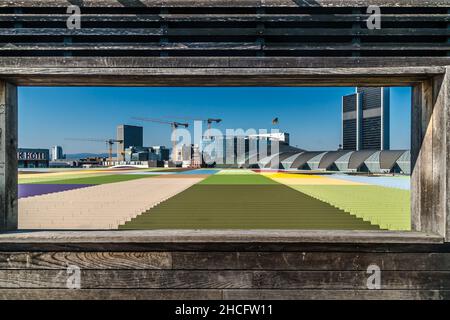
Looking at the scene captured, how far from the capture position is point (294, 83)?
16.5ft

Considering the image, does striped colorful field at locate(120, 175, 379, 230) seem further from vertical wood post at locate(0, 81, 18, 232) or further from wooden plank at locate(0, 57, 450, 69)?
wooden plank at locate(0, 57, 450, 69)

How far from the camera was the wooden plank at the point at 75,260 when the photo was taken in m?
4.50

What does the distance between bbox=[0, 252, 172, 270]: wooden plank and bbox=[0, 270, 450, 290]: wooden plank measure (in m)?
0.09

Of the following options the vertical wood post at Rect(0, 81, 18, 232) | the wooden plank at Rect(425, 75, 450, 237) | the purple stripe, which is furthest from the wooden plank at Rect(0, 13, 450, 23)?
the wooden plank at Rect(425, 75, 450, 237)

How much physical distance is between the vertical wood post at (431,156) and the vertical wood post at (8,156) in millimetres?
7390

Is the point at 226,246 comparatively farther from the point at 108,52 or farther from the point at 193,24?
the point at 193,24

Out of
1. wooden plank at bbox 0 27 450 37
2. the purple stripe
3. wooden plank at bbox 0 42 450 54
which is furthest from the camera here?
wooden plank at bbox 0 27 450 37

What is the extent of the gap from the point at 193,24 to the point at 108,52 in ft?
48.8

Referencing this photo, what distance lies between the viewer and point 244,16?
142 feet

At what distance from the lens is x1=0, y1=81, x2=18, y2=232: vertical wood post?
15.4 ft

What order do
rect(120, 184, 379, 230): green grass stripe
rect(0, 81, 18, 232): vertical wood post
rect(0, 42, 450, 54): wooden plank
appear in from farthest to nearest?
rect(0, 42, 450, 54): wooden plank → rect(120, 184, 379, 230): green grass stripe → rect(0, 81, 18, 232): vertical wood post

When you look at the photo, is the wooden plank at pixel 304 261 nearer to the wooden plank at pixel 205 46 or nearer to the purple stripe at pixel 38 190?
the purple stripe at pixel 38 190

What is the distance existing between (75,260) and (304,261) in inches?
152

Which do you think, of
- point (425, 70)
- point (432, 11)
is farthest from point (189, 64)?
point (432, 11)
